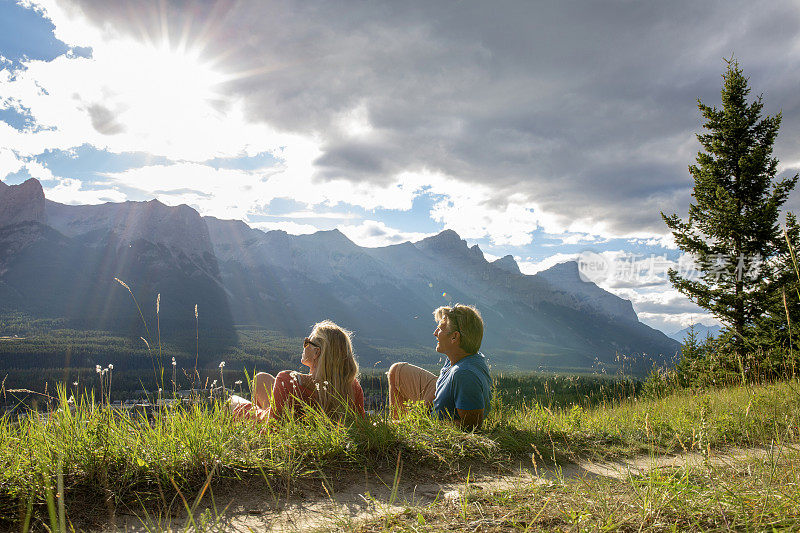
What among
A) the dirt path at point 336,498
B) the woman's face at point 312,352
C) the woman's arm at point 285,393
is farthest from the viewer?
the woman's face at point 312,352

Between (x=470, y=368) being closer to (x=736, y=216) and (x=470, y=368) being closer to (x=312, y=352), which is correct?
(x=312, y=352)

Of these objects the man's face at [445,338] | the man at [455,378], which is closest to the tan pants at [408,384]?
the man at [455,378]

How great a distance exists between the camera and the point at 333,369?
4480 mm

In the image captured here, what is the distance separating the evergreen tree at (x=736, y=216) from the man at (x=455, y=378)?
525 inches

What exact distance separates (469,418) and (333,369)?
155 centimetres

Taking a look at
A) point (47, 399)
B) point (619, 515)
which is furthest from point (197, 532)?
point (47, 399)

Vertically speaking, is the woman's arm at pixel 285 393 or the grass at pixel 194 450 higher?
the woman's arm at pixel 285 393

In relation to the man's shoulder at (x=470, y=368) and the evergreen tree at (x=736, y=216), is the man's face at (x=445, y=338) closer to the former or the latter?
the man's shoulder at (x=470, y=368)

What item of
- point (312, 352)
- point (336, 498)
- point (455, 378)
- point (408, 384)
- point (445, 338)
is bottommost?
point (336, 498)

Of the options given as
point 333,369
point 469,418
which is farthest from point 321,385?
point 469,418

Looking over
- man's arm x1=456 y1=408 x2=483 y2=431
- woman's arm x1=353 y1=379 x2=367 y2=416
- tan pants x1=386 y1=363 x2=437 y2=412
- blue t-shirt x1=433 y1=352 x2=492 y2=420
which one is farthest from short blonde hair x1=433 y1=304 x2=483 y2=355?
woman's arm x1=353 y1=379 x2=367 y2=416

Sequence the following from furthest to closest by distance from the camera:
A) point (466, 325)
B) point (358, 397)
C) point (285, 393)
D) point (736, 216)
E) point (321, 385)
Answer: point (736, 216) < point (466, 325) < point (358, 397) < point (321, 385) < point (285, 393)

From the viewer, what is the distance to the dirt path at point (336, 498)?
2.46 meters

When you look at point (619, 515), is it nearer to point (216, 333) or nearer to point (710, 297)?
point (710, 297)
